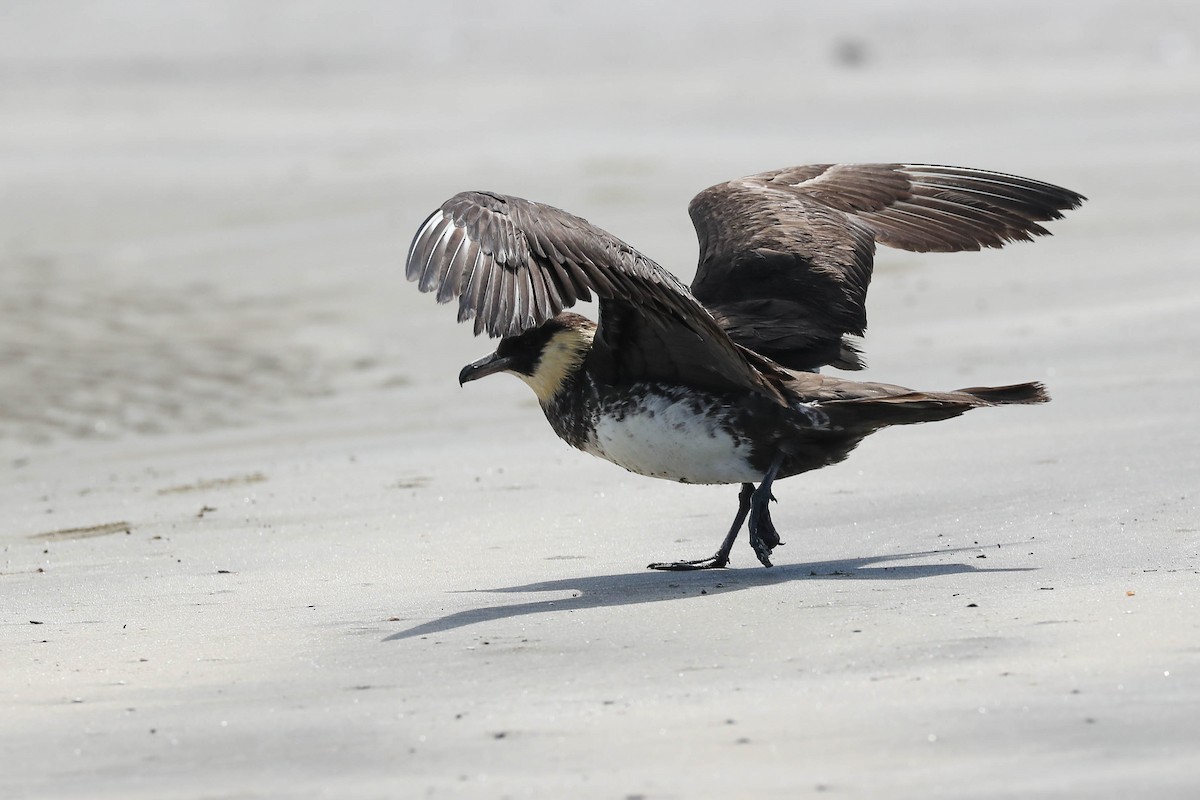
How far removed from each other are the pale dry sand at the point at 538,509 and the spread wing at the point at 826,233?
73cm

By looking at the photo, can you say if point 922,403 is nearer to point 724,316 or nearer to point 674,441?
point 674,441

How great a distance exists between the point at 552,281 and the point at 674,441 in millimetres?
901

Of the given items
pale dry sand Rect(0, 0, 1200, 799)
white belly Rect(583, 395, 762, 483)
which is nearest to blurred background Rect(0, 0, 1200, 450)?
pale dry sand Rect(0, 0, 1200, 799)

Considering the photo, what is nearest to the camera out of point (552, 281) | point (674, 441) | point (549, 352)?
point (552, 281)

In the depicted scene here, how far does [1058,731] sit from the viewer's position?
11.8 ft

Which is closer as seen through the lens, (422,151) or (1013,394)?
(1013,394)

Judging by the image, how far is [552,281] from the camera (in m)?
5.00

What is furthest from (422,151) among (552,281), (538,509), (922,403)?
(552,281)

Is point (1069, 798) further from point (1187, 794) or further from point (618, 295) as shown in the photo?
point (618, 295)

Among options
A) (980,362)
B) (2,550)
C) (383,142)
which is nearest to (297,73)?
(383,142)

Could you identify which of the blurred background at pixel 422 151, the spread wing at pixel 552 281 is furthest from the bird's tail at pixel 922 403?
the blurred background at pixel 422 151

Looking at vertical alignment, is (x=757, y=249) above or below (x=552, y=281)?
above

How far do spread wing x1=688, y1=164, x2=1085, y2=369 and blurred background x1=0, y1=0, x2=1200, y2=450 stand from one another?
1.76 m

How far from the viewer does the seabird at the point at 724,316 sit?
503 centimetres
